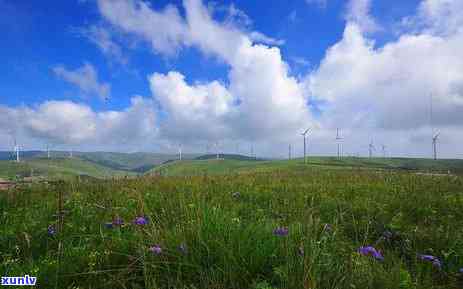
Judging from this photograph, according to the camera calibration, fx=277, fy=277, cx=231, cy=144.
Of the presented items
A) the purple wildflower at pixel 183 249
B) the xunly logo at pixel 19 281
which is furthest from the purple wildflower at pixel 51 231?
the purple wildflower at pixel 183 249

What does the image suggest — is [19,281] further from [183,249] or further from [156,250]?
[183,249]

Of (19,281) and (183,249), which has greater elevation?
(183,249)

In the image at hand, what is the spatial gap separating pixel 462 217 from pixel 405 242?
2.68 meters

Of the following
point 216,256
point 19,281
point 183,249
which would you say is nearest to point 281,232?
point 216,256

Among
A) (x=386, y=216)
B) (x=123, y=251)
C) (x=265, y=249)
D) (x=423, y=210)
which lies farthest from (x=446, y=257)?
(x=123, y=251)

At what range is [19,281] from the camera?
2490 millimetres

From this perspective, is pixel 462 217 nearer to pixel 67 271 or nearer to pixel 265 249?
pixel 265 249

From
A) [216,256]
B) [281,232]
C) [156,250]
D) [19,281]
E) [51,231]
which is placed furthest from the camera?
[51,231]

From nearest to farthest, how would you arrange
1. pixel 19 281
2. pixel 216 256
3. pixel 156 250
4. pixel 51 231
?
pixel 19 281 < pixel 156 250 < pixel 216 256 < pixel 51 231

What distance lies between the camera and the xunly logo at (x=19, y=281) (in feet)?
7.86

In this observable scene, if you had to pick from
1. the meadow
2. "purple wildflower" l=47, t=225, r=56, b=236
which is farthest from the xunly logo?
"purple wildflower" l=47, t=225, r=56, b=236

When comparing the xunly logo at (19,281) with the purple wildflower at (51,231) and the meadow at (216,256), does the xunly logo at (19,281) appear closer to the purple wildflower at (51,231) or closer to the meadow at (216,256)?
Result: the meadow at (216,256)

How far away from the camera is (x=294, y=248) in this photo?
2924 mm

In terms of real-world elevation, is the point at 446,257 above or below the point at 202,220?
below
